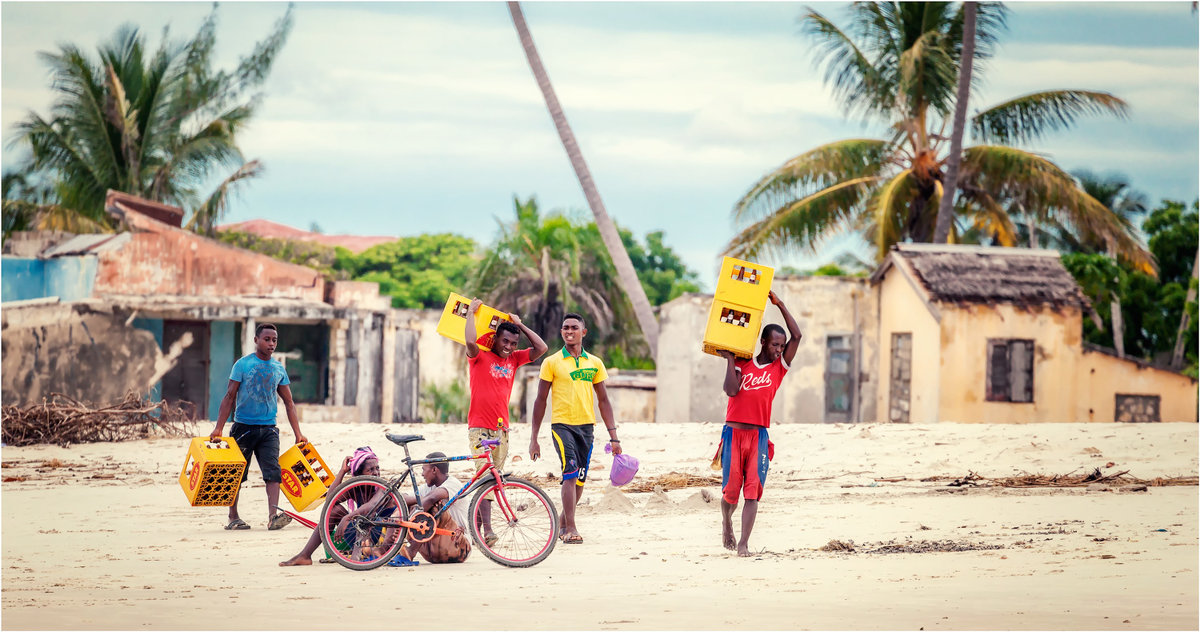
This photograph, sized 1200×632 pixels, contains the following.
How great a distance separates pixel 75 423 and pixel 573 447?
977cm

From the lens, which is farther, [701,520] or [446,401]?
[446,401]

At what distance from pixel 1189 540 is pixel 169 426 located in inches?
503

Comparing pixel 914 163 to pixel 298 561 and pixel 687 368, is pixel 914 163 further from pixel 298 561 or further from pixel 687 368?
pixel 298 561

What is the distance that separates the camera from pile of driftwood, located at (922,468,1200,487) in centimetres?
1165

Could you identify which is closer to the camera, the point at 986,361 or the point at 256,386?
the point at 256,386

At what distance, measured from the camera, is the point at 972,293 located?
770 inches

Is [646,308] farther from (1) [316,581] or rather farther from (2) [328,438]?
(1) [316,581]

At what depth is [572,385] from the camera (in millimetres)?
8633

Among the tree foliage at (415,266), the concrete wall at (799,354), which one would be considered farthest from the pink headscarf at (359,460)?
the tree foliage at (415,266)

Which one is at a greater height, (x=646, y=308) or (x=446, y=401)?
(x=646, y=308)

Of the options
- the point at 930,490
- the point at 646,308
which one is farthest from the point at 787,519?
the point at 646,308

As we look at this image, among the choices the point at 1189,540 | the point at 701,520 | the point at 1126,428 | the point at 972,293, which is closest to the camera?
the point at 1189,540

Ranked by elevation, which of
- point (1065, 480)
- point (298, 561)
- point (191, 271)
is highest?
point (191, 271)

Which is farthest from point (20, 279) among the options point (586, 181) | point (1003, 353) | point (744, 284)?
point (744, 284)
